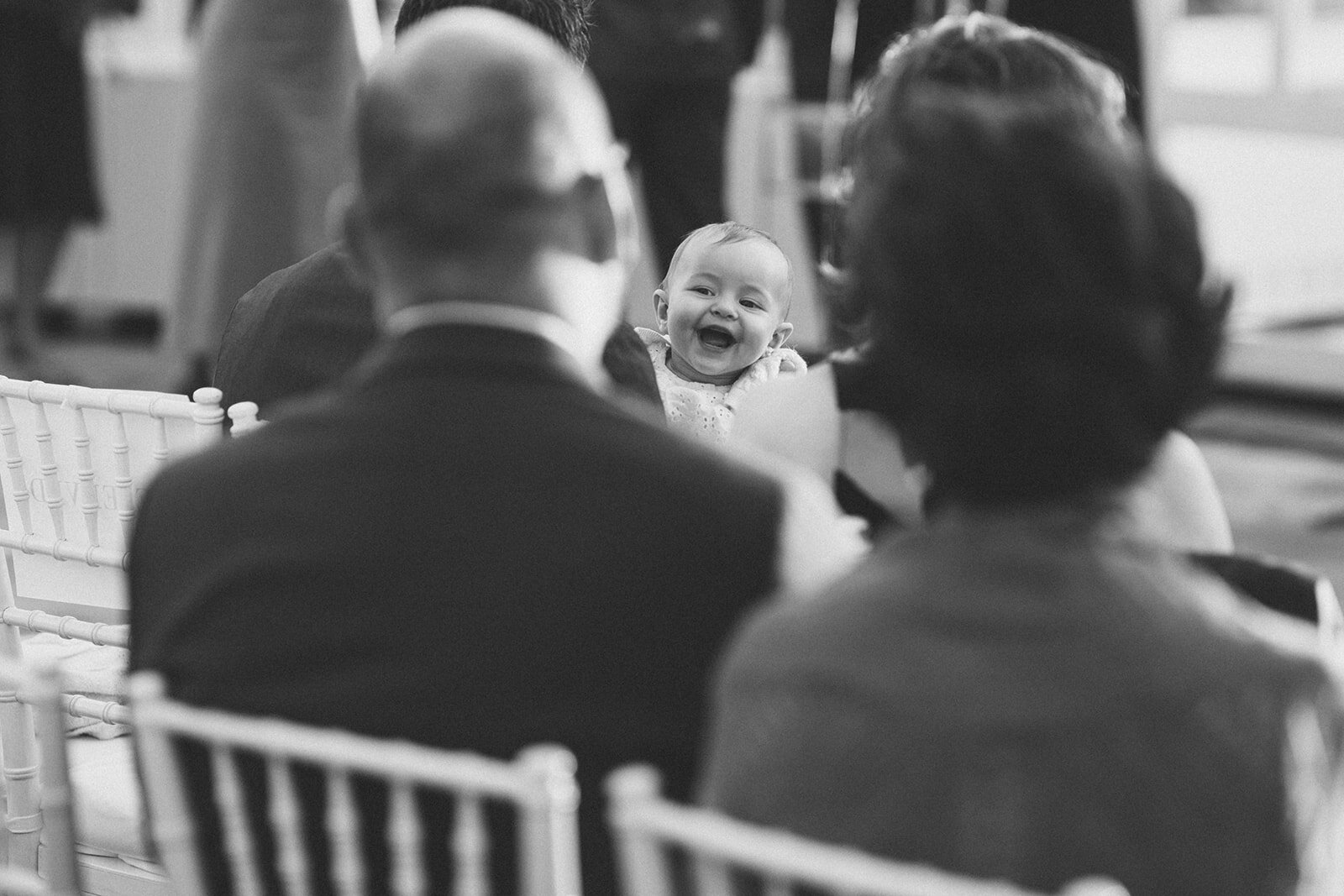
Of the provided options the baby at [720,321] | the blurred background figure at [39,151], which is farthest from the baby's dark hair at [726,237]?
the blurred background figure at [39,151]

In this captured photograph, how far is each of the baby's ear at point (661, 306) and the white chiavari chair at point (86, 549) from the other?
0.60m

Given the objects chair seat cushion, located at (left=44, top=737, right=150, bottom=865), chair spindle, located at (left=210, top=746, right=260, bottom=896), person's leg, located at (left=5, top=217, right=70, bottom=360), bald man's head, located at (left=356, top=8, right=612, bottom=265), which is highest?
bald man's head, located at (left=356, top=8, right=612, bottom=265)

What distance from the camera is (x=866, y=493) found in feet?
5.32

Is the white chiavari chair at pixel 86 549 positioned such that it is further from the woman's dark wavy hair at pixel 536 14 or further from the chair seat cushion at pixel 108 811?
the woman's dark wavy hair at pixel 536 14

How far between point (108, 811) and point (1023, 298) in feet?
3.98

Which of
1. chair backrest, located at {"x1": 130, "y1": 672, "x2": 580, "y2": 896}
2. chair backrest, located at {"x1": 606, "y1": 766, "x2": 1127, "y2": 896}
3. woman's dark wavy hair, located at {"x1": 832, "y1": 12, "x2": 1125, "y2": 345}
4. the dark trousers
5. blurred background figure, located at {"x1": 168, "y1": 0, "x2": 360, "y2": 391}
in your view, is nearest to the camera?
chair backrest, located at {"x1": 606, "y1": 766, "x2": 1127, "y2": 896}

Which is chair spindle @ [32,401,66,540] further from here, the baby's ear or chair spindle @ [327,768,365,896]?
chair spindle @ [327,768,365,896]

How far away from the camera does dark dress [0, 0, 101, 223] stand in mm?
5930

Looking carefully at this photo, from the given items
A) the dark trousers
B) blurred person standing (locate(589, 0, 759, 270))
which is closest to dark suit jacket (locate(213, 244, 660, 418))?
blurred person standing (locate(589, 0, 759, 270))

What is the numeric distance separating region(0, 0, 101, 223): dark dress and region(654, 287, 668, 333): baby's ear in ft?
13.4

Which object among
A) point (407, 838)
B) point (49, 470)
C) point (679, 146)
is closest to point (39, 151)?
point (679, 146)

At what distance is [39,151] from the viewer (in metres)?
6.12

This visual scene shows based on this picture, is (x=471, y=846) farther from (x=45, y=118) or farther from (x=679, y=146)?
(x=45, y=118)

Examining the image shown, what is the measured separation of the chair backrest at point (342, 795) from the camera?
107 cm
